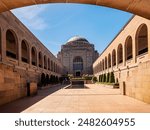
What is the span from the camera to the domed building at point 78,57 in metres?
70.4

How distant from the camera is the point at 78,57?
72.1 meters

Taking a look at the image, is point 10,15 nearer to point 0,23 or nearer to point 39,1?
point 0,23

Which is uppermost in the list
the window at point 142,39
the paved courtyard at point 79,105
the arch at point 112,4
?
the window at point 142,39

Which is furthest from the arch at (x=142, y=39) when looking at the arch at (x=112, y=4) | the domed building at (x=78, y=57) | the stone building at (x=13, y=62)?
the domed building at (x=78, y=57)

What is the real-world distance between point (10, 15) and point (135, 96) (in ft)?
43.8

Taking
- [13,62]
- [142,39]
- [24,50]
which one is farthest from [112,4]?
[24,50]

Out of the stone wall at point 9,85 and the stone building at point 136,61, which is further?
the stone building at point 136,61

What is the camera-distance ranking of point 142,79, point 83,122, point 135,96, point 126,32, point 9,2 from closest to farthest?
point 83,122, point 9,2, point 142,79, point 135,96, point 126,32

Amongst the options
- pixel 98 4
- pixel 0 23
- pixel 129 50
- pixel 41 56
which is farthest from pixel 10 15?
pixel 129 50

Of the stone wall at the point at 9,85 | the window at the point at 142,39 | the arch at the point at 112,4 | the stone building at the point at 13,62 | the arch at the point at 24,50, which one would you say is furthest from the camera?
the arch at the point at 24,50

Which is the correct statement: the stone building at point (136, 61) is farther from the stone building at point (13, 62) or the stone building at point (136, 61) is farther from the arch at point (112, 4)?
the stone building at point (13, 62)

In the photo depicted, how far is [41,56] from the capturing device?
33.8 meters

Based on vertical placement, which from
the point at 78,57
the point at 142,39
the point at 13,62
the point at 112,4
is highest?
the point at 78,57

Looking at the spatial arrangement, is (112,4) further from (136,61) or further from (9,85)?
(136,61)
